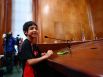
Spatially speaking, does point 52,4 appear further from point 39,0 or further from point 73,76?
point 73,76

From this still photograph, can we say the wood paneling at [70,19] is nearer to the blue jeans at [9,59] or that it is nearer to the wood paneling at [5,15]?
the wood paneling at [5,15]

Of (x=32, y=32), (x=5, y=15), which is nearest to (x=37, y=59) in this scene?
(x=32, y=32)

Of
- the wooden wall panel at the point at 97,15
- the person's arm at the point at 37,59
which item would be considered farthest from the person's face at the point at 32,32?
the wooden wall panel at the point at 97,15

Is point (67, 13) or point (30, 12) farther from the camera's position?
point (67, 13)

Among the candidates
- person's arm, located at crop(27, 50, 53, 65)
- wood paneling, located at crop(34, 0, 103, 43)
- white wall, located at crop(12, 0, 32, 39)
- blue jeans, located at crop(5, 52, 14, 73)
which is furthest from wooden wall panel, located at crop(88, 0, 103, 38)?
person's arm, located at crop(27, 50, 53, 65)

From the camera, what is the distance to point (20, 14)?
24.0 ft

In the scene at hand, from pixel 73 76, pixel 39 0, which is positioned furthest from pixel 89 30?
pixel 73 76

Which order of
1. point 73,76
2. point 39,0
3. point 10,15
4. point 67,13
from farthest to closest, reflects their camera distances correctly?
1. point 67,13
2. point 39,0
3. point 10,15
4. point 73,76

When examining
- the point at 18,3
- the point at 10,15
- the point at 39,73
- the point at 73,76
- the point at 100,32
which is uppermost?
the point at 18,3

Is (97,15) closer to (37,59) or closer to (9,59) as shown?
(9,59)

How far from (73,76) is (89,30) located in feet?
26.0

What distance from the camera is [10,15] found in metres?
7.11

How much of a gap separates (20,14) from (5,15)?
1.97 feet

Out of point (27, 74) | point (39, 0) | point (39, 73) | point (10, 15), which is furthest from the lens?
point (39, 0)
